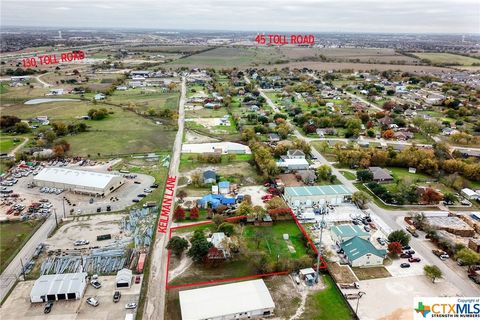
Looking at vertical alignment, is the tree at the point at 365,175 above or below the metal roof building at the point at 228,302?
above

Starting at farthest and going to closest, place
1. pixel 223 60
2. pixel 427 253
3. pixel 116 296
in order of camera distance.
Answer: pixel 223 60, pixel 427 253, pixel 116 296

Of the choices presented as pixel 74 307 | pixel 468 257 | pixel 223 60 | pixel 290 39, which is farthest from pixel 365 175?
pixel 223 60

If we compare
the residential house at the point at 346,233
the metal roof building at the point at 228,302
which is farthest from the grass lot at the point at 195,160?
the metal roof building at the point at 228,302

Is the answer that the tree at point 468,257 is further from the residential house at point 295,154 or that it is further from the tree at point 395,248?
the residential house at point 295,154

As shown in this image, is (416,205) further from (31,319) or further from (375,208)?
(31,319)

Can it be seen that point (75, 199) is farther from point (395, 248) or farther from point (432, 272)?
point (432, 272)

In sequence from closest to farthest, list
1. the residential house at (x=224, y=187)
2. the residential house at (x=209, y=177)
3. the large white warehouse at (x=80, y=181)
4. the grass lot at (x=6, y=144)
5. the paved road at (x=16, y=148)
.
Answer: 1. the large white warehouse at (x=80, y=181)
2. the residential house at (x=224, y=187)
3. the residential house at (x=209, y=177)
4. the paved road at (x=16, y=148)
5. the grass lot at (x=6, y=144)
